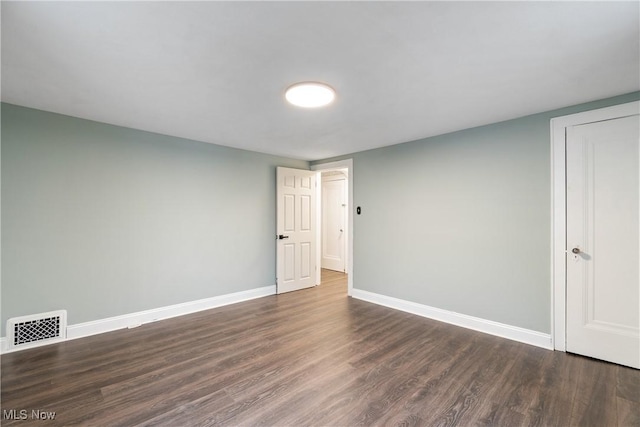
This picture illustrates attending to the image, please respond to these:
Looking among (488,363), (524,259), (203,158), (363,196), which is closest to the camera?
(488,363)

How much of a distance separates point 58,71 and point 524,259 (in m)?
4.30

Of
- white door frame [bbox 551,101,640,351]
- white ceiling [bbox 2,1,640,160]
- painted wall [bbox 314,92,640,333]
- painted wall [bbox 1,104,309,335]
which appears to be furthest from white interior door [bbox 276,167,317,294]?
white door frame [bbox 551,101,640,351]

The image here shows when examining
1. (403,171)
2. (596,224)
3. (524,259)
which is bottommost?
(524,259)

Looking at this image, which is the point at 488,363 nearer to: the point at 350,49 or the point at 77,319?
the point at 350,49

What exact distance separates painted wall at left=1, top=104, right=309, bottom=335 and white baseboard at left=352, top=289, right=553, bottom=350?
1970 mm

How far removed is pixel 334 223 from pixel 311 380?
181 inches

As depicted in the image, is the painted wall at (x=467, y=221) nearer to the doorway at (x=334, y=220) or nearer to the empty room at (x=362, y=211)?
the empty room at (x=362, y=211)

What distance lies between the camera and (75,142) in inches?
112

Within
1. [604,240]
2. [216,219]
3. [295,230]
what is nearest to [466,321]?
[604,240]

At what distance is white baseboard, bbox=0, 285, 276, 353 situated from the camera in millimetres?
2857

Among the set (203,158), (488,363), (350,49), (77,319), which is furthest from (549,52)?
(77,319)

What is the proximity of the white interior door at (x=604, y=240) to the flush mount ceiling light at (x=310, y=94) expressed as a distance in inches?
89.8

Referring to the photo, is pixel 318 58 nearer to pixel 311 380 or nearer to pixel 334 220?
pixel 311 380

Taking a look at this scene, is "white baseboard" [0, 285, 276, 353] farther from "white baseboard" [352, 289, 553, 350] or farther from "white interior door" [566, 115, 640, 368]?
"white interior door" [566, 115, 640, 368]
